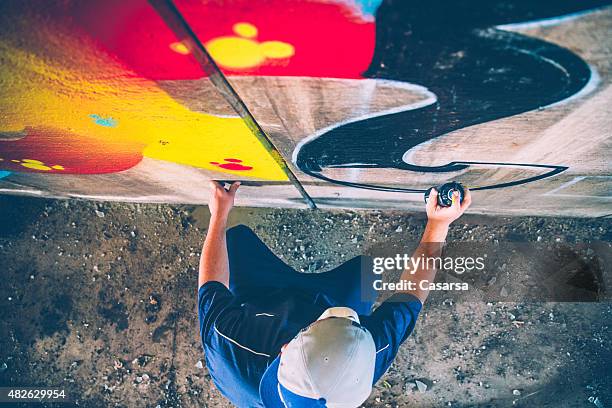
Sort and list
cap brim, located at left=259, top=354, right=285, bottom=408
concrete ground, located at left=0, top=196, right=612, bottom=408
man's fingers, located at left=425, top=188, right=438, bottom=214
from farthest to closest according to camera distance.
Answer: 1. concrete ground, located at left=0, top=196, right=612, bottom=408
2. man's fingers, located at left=425, top=188, right=438, bottom=214
3. cap brim, located at left=259, top=354, right=285, bottom=408

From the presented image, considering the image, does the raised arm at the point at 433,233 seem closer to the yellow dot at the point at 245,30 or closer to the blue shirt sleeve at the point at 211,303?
the blue shirt sleeve at the point at 211,303

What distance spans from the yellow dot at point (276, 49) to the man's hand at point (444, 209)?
1.08m

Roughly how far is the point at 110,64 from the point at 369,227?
2.04 meters

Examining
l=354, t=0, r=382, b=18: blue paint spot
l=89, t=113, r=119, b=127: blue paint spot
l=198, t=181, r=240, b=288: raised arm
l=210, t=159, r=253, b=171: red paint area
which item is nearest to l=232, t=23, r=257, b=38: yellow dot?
l=354, t=0, r=382, b=18: blue paint spot

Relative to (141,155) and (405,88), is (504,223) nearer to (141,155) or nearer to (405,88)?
(405,88)

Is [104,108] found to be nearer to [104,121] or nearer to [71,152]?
[104,121]

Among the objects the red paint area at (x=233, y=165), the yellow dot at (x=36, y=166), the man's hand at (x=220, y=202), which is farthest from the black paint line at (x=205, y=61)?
the yellow dot at (x=36, y=166)

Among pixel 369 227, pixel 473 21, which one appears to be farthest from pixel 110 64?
pixel 369 227

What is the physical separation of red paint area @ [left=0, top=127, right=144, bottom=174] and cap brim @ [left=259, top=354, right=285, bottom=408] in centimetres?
113

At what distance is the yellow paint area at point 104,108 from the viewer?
117cm

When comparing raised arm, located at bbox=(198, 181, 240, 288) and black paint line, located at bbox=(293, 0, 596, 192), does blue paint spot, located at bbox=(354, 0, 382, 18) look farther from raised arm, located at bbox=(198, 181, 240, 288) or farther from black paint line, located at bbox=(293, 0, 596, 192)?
raised arm, located at bbox=(198, 181, 240, 288)

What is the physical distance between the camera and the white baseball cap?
4.20ft

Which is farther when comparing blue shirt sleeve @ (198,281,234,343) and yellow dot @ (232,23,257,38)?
blue shirt sleeve @ (198,281,234,343)

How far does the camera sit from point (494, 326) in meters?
2.54
